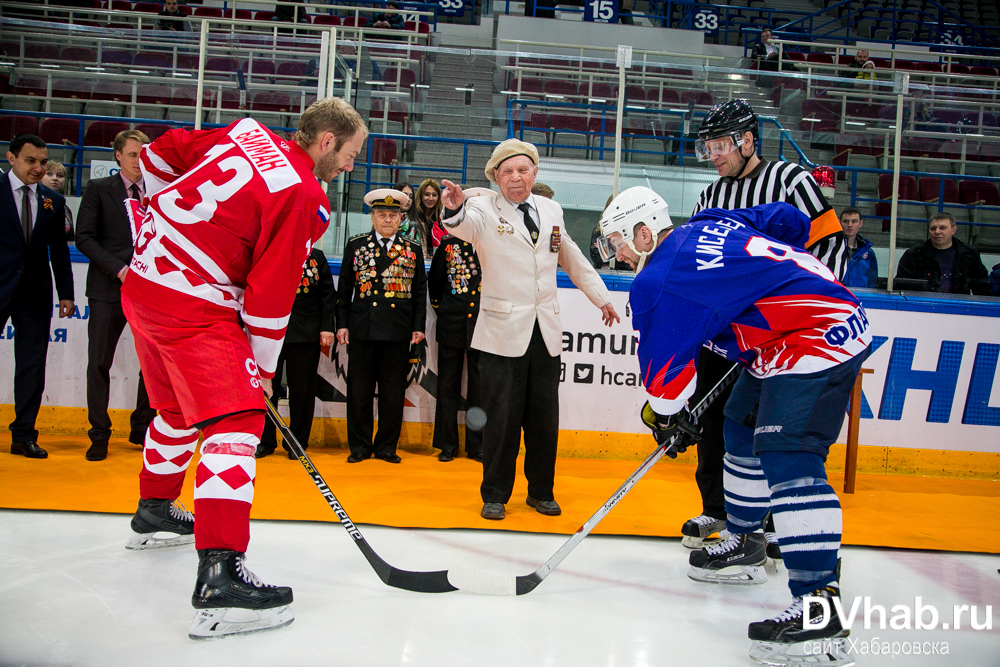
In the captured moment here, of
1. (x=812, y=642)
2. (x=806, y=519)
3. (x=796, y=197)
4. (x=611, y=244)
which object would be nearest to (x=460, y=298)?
(x=611, y=244)

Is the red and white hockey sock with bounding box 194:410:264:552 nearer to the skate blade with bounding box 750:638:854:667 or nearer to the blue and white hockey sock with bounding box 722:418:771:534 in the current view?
the skate blade with bounding box 750:638:854:667

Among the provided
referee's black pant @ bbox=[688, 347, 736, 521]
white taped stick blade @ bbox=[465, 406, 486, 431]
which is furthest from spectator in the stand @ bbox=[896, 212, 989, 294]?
white taped stick blade @ bbox=[465, 406, 486, 431]

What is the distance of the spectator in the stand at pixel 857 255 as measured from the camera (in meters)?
4.80

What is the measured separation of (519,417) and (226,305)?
62.2 inches

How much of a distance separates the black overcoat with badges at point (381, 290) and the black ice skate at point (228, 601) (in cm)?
226

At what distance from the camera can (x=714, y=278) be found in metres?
2.06

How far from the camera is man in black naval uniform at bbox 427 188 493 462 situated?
4320 mm

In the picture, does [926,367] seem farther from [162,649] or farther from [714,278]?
[162,649]

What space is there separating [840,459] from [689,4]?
9624 mm

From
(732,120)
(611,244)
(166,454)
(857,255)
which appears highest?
(732,120)

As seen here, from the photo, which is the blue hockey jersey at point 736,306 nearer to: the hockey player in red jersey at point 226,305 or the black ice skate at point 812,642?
the black ice skate at point 812,642

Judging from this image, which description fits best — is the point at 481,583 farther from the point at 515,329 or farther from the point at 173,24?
the point at 173,24

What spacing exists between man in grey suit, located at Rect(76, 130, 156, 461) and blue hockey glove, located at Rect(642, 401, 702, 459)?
3.04m

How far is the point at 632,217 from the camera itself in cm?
234
